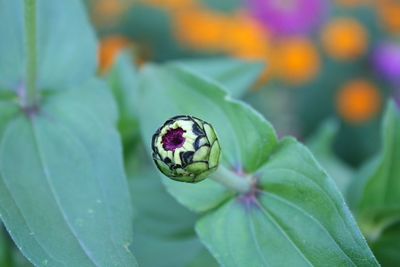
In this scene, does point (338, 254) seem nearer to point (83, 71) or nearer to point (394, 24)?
point (83, 71)

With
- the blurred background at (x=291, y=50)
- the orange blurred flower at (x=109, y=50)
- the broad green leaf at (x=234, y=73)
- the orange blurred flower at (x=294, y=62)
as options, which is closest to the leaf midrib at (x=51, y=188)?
the broad green leaf at (x=234, y=73)

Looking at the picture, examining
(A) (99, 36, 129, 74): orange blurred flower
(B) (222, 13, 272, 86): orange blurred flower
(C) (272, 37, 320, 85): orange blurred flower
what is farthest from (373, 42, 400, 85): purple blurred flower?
(A) (99, 36, 129, 74): orange blurred flower

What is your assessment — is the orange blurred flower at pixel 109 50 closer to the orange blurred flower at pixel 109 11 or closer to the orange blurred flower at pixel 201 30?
the orange blurred flower at pixel 201 30

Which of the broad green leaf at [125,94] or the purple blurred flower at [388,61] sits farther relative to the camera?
the purple blurred flower at [388,61]

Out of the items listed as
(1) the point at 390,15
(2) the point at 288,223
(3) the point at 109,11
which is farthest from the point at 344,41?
(2) the point at 288,223

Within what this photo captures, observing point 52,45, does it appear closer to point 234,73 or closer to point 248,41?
point 234,73
